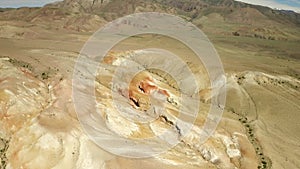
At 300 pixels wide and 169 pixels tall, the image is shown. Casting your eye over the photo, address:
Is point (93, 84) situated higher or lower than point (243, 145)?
higher

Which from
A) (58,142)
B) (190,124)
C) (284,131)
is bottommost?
(284,131)

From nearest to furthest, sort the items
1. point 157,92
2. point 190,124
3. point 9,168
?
point 9,168, point 190,124, point 157,92

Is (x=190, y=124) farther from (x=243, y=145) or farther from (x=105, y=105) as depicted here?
(x=105, y=105)

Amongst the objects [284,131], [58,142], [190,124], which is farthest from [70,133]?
[284,131]

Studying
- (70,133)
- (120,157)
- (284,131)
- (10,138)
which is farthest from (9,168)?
(284,131)

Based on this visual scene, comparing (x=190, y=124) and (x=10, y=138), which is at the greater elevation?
(x=10, y=138)

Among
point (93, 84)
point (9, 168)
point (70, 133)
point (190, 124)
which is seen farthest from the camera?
point (190, 124)

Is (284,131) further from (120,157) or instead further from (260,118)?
(120,157)

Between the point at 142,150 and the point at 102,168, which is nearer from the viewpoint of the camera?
the point at 102,168

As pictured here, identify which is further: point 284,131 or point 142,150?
point 284,131
